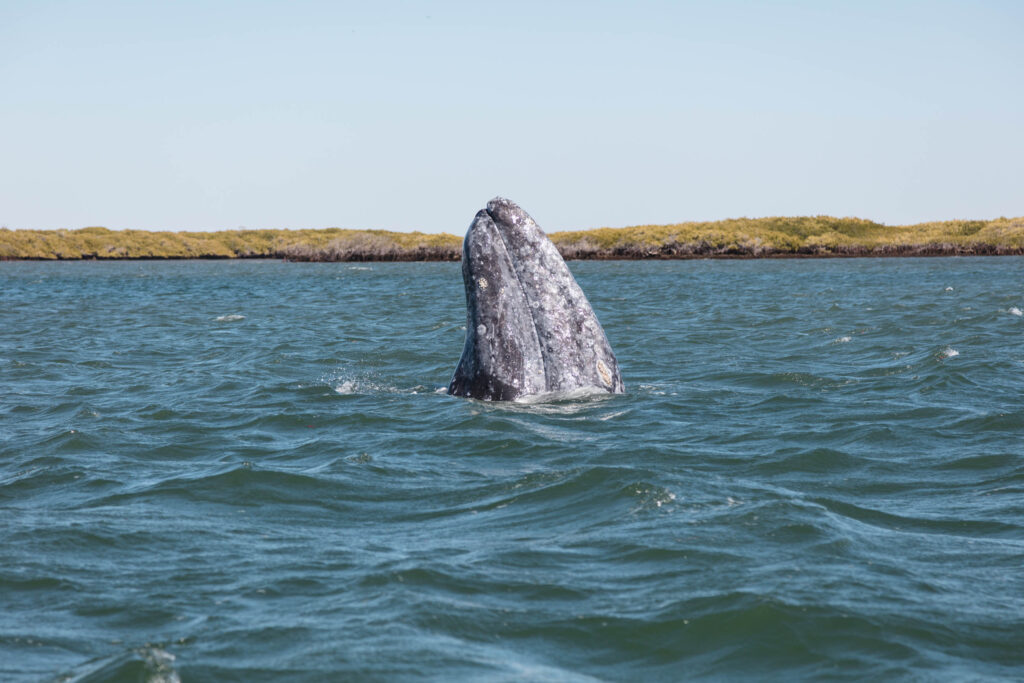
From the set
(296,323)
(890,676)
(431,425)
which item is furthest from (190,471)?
(296,323)

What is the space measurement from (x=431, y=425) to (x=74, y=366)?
7.46 metres

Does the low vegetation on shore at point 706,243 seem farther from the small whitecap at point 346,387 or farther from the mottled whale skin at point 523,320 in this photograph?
the mottled whale skin at point 523,320

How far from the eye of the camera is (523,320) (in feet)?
30.3

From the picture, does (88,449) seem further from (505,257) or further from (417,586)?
(417,586)

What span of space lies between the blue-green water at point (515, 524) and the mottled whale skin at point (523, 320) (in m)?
0.37

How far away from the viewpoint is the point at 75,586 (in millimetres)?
4746

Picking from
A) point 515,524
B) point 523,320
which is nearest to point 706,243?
point 523,320

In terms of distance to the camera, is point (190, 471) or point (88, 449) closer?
point (190, 471)

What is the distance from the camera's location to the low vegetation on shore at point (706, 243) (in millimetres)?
79438

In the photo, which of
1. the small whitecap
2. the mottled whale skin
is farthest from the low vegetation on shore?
the mottled whale skin

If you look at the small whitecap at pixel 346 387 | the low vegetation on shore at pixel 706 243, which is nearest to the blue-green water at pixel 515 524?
the small whitecap at pixel 346 387

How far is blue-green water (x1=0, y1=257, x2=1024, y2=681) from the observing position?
394cm

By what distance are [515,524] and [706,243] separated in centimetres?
8017

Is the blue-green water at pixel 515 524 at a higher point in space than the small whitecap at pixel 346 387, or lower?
lower
